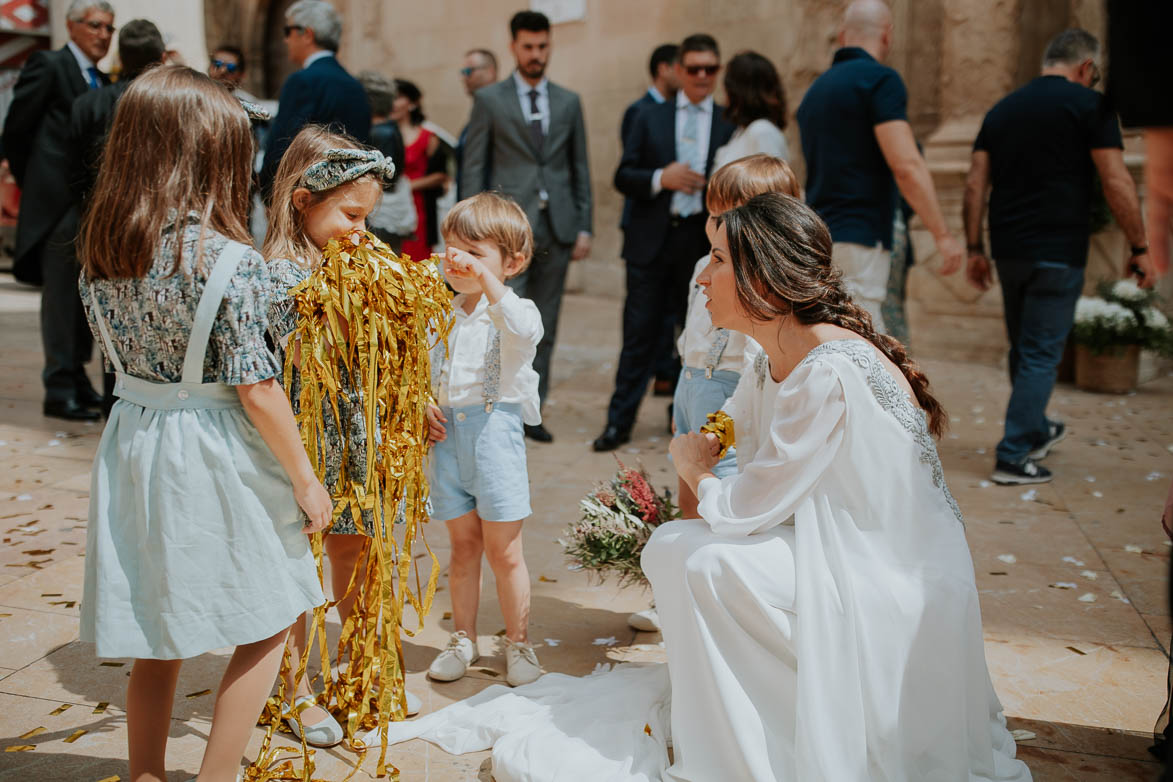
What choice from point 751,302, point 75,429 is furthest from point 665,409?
point 751,302

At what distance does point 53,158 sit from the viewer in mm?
6215

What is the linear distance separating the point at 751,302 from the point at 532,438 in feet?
12.1

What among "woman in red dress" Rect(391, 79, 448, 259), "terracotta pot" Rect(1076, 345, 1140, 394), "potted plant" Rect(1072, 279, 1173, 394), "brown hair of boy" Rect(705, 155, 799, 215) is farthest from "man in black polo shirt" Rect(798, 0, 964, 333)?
"woman in red dress" Rect(391, 79, 448, 259)

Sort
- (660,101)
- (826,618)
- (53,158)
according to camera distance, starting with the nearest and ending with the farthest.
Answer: (826,618)
(53,158)
(660,101)

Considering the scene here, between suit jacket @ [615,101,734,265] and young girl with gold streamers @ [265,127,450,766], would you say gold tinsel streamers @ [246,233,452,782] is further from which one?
suit jacket @ [615,101,734,265]

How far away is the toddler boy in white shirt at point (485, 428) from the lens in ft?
10.5

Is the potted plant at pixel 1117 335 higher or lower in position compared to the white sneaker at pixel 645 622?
higher

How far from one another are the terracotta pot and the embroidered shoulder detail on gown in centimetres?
599

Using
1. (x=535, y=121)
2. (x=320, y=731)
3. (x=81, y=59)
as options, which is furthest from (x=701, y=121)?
(x=320, y=731)

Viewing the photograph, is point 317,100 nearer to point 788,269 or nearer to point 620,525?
point 620,525

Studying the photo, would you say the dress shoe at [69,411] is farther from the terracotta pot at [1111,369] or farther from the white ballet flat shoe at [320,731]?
the terracotta pot at [1111,369]

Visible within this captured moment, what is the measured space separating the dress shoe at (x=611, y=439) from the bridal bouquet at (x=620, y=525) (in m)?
2.55

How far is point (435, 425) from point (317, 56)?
3.27 meters

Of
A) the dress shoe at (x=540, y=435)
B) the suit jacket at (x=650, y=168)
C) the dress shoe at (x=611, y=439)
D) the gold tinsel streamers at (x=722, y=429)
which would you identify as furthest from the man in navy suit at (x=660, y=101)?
the gold tinsel streamers at (x=722, y=429)
